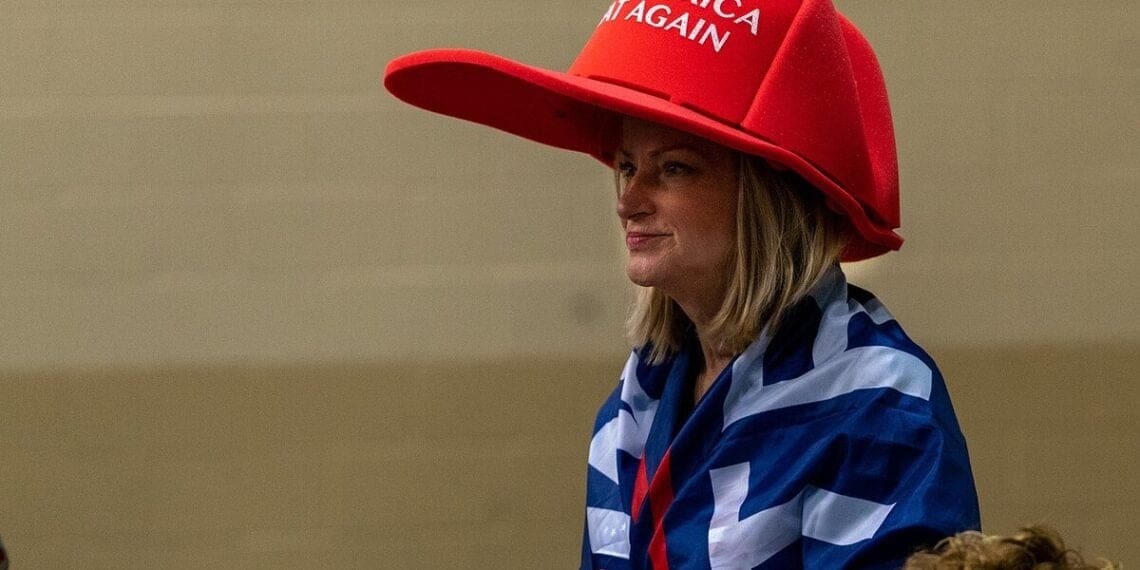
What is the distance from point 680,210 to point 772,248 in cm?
10

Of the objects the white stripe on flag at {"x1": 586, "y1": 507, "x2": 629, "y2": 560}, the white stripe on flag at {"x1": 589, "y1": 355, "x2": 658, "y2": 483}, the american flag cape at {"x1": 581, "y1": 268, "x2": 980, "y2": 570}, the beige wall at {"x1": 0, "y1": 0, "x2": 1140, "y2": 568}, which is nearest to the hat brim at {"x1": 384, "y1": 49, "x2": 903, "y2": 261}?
the american flag cape at {"x1": 581, "y1": 268, "x2": 980, "y2": 570}

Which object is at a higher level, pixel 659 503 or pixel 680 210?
pixel 680 210

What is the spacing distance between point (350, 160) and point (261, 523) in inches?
24.1

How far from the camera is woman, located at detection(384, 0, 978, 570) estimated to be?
128 centimetres

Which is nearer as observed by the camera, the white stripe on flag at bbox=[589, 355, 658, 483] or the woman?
the woman

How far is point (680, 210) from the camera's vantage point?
140cm

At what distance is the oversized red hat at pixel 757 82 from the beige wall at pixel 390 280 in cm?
90

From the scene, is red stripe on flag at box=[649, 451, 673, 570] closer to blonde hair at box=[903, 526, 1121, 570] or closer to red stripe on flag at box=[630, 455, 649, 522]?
red stripe on flag at box=[630, 455, 649, 522]

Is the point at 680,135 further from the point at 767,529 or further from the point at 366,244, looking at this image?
the point at 366,244

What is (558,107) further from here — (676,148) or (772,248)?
(772,248)

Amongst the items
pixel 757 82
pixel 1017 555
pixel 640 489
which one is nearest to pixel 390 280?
pixel 640 489

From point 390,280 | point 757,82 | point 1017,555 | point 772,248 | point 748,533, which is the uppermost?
point 757,82

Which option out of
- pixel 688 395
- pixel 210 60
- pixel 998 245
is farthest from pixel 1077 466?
pixel 210 60

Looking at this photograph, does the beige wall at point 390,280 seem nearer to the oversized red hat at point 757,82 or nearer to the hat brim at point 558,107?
the hat brim at point 558,107
